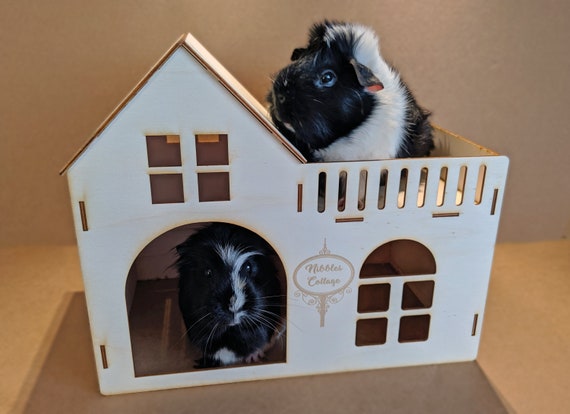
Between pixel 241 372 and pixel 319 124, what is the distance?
41cm

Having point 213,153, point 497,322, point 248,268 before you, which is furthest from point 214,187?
point 497,322

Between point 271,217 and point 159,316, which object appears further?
point 159,316

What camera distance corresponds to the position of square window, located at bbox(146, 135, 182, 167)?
2.17ft

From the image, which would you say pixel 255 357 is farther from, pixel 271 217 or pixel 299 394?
pixel 271 217

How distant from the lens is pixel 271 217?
0.72 metres

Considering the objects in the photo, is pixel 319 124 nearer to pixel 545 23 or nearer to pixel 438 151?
pixel 438 151

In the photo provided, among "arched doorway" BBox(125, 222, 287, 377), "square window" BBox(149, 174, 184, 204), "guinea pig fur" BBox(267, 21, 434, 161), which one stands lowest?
"arched doorway" BBox(125, 222, 287, 377)

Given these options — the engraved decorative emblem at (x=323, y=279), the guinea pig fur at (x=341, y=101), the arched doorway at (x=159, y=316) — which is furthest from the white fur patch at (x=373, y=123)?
the arched doorway at (x=159, y=316)

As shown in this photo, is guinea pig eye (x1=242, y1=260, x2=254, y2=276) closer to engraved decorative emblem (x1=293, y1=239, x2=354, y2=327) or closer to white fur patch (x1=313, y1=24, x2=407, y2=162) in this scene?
engraved decorative emblem (x1=293, y1=239, x2=354, y2=327)

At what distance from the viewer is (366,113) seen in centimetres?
76

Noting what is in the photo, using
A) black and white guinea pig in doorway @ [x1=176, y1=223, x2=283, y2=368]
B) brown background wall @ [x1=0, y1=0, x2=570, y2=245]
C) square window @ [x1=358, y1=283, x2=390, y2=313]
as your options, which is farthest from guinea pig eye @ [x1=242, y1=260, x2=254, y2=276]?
brown background wall @ [x1=0, y1=0, x2=570, y2=245]

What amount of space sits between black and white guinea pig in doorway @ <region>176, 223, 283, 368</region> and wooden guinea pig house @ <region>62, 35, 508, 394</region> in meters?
0.03

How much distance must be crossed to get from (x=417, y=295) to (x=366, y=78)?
1.55 ft

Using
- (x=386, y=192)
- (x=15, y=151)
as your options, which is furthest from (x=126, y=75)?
(x=386, y=192)
